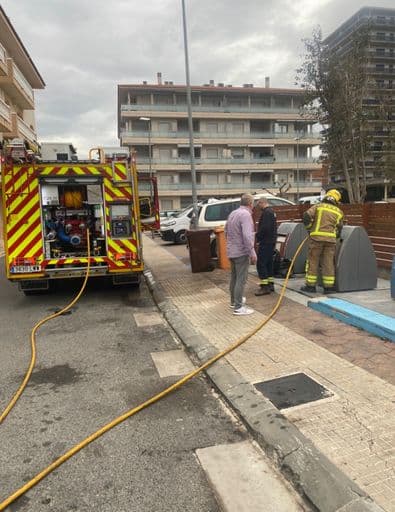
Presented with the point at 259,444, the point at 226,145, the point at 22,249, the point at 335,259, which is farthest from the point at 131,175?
the point at 226,145

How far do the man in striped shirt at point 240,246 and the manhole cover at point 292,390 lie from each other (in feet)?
7.64

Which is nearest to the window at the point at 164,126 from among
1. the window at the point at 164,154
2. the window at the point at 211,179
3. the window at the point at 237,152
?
the window at the point at 164,154

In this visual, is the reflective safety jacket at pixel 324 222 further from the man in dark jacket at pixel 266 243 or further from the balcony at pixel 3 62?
the balcony at pixel 3 62

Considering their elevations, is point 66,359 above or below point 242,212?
below

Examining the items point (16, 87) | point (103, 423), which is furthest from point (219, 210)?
point (16, 87)

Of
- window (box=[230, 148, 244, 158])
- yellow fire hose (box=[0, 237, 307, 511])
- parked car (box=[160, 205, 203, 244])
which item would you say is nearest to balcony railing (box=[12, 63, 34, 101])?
parked car (box=[160, 205, 203, 244])

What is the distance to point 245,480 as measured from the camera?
105 inches

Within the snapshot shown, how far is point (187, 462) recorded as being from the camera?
289cm

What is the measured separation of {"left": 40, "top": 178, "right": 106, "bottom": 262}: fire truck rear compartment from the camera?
802cm

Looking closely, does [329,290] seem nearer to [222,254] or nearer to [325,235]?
[325,235]

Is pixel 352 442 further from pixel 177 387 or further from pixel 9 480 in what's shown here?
pixel 9 480

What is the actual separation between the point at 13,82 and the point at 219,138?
29704 millimetres

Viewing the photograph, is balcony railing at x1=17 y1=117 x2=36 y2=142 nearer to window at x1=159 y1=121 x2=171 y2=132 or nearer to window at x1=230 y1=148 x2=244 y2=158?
window at x1=159 y1=121 x2=171 y2=132

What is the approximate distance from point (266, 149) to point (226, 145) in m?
5.81
